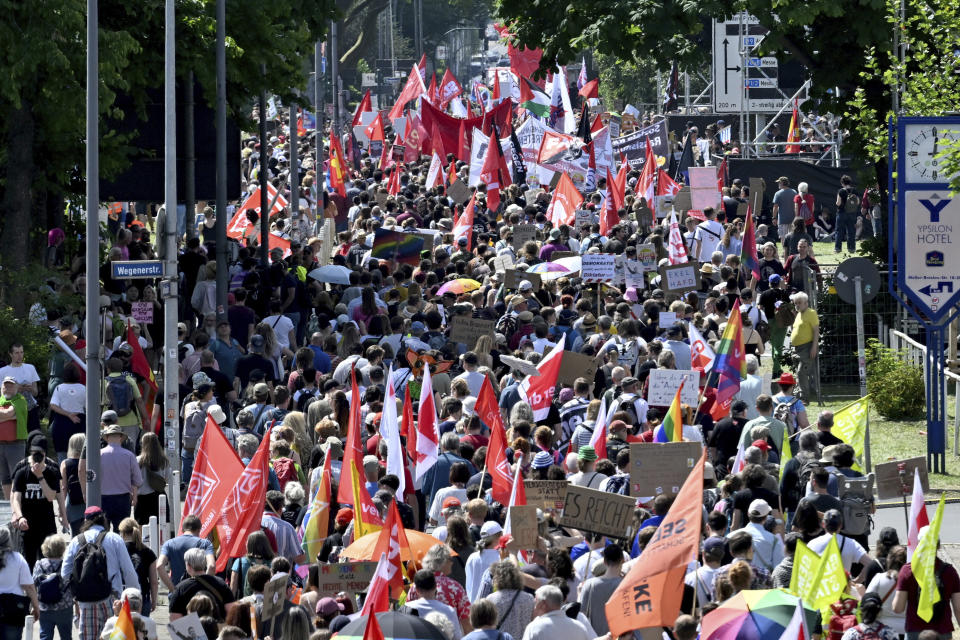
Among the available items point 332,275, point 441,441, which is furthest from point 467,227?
point 441,441

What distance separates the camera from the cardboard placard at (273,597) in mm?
11344

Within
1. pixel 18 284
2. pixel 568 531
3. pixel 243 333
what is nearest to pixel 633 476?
pixel 568 531

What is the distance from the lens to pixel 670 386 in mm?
16812

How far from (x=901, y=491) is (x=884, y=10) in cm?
1248

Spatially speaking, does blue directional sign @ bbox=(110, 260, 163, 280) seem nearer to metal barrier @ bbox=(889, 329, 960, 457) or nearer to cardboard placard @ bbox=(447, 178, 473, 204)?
metal barrier @ bbox=(889, 329, 960, 457)

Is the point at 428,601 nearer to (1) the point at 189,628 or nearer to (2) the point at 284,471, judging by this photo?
(1) the point at 189,628

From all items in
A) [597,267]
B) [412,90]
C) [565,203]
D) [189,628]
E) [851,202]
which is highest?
[412,90]

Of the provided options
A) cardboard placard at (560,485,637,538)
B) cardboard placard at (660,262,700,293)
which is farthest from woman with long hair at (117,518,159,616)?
cardboard placard at (660,262,700,293)

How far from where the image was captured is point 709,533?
12.8 metres

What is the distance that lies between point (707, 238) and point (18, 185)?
9693 mm

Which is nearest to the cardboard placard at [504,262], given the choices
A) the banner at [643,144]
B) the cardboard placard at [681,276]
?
the cardboard placard at [681,276]

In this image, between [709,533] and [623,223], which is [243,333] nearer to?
[623,223]

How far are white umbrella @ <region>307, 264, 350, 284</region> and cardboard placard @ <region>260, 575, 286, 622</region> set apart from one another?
1256cm

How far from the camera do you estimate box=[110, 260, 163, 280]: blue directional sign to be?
17.2m
